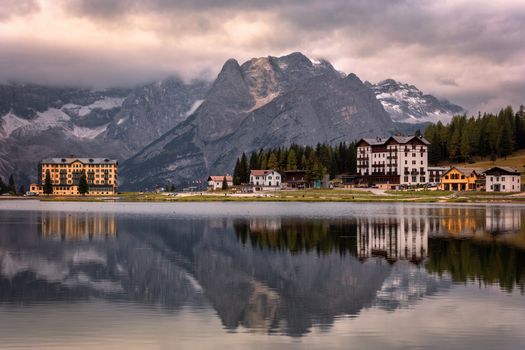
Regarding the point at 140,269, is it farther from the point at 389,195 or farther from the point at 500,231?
the point at 389,195

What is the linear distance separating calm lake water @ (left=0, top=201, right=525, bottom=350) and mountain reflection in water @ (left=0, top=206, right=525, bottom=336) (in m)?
0.12

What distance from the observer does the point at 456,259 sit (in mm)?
51781

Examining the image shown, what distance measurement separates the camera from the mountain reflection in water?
3541 centimetres

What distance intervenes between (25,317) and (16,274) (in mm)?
14746

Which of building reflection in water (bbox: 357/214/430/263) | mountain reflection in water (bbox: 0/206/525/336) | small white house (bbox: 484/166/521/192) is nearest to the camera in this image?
mountain reflection in water (bbox: 0/206/525/336)

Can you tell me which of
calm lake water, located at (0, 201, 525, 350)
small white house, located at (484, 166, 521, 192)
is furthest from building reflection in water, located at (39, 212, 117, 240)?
small white house, located at (484, 166, 521, 192)

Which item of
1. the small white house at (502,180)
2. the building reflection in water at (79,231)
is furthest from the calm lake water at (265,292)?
the small white house at (502,180)

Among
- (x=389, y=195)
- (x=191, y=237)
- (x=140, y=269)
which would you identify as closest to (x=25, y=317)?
(x=140, y=269)

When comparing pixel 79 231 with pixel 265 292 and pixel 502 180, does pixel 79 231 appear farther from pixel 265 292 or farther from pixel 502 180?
pixel 502 180

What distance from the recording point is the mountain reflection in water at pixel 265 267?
116 ft

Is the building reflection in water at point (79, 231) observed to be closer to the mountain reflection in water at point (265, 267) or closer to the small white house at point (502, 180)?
the mountain reflection in water at point (265, 267)

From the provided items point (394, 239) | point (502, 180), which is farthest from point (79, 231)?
point (502, 180)

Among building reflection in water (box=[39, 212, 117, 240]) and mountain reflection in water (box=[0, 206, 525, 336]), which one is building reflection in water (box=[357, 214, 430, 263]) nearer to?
mountain reflection in water (box=[0, 206, 525, 336])

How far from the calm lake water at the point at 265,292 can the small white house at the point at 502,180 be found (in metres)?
126
